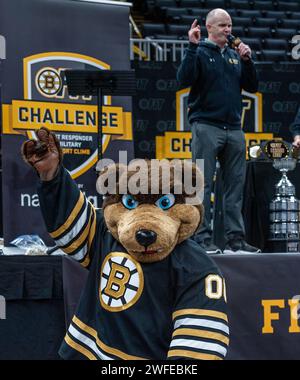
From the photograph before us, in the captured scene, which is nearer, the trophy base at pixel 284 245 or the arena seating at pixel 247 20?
the trophy base at pixel 284 245

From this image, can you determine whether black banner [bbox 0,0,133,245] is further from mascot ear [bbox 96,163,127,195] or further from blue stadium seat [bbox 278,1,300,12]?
blue stadium seat [bbox 278,1,300,12]

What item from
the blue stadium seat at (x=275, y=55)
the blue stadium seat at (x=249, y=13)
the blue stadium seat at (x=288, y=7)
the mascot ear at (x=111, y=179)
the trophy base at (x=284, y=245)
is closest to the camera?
the mascot ear at (x=111, y=179)

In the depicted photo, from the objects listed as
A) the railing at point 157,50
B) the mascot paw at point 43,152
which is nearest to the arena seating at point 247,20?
the railing at point 157,50

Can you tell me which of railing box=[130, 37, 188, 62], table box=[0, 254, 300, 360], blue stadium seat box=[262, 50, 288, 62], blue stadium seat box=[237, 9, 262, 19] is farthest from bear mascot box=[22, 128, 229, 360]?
blue stadium seat box=[237, 9, 262, 19]

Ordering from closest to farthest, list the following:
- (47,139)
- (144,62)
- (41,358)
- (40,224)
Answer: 1. (47,139)
2. (41,358)
3. (40,224)
4. (144,62)

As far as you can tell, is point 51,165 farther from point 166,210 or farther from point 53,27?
point 53,27

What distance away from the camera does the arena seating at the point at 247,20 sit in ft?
36.6

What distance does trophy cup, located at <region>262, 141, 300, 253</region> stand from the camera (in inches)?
197

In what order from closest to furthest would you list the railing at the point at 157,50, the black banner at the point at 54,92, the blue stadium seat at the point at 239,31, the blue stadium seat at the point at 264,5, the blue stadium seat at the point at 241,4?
the black banner at the point at 54,92
the railing at the point at 157,50
the blue stadium seat at the point at 239,31
the blue stadium seat at the point at 241,4
the blue stadium seat at the point at 264,5

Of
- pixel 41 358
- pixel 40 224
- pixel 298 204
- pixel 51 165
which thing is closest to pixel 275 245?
pixel 298 204

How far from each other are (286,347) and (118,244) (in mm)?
1664

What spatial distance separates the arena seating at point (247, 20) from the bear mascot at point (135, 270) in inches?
309

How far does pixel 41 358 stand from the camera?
3.98 m

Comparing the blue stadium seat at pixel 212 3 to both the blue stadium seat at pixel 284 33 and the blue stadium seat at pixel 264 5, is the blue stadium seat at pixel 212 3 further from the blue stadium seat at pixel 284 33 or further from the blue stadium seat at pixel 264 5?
the blue stadium seat at pixel 284 33
